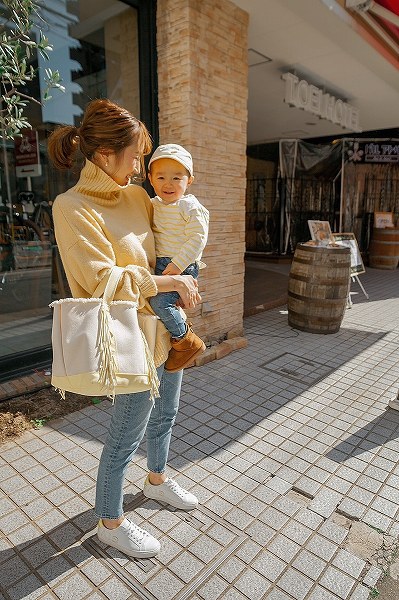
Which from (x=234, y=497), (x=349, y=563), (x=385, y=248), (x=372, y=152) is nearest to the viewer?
(x=349, y=563)

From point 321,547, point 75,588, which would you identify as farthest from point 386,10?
point 75,588

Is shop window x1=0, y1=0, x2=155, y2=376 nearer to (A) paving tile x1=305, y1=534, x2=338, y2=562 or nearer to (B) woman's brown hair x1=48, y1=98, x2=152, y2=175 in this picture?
(B) woman's brown hair x1=48, y1=98, x2=152, y2=175

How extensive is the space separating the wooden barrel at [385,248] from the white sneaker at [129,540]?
35.7ft

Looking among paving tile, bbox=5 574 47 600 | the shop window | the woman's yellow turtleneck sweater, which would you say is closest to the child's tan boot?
the woman's yellow turtleneck sweater

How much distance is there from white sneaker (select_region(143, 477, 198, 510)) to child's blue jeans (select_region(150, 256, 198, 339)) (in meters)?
0.93

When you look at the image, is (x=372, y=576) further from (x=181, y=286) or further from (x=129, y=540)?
(x=181, y=286)

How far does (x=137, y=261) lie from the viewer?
5.23 ft

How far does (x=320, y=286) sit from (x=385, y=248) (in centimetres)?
722

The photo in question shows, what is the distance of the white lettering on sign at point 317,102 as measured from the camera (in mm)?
5730

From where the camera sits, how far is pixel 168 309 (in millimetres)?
1724

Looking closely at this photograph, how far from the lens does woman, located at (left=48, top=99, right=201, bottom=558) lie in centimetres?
144

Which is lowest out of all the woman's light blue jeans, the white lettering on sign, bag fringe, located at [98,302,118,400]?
the woman's light blue jeans

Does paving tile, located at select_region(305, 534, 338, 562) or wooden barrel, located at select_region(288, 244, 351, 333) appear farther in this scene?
wooden barrel, located at select_region(288, 244, 351, 333)

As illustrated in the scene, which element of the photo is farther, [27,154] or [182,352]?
[27,154]
